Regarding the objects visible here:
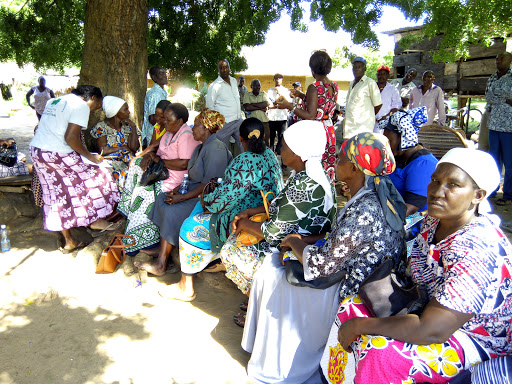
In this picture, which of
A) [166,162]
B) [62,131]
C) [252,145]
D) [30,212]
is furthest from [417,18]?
[30,212]

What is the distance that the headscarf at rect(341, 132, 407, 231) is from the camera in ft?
8.02

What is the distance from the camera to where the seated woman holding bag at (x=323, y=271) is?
2.45 meters

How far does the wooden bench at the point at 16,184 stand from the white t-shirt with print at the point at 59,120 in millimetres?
1251

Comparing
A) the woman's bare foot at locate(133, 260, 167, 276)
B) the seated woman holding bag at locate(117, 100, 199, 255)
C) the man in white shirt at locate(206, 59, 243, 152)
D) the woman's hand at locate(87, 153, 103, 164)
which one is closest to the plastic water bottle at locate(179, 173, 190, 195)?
the seated woman holding bag at locate(117, 100, 199, 255)

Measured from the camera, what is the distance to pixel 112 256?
425cm

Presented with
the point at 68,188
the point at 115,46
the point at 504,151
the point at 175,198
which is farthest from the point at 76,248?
the point at 504,151

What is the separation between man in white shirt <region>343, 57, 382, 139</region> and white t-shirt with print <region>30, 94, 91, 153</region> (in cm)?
341

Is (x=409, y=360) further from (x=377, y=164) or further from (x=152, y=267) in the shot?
(x=152, y=267)

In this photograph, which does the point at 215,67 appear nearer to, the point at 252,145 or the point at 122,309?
the point at 252,145

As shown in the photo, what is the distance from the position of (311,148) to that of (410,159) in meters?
0.95

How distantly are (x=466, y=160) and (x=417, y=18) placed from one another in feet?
10.8

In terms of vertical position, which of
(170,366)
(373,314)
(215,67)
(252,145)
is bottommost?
(170,366)

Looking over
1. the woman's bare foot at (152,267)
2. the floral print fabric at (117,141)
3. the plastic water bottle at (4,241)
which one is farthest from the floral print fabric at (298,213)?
the plastic water bottle at (4,241)

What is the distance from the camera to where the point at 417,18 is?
469cm
